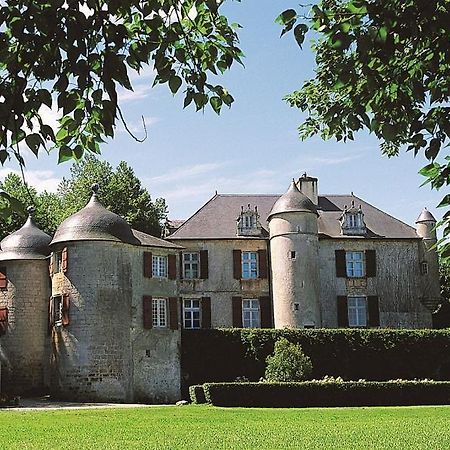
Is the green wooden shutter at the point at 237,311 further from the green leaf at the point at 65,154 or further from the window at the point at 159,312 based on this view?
the green leaf at the point at 65,154

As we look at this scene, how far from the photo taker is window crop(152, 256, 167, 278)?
3316 cm

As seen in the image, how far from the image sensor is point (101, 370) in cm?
3031

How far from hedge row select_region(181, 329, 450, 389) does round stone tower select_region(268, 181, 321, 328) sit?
134 inches

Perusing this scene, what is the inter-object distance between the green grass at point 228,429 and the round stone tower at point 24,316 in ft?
32.8

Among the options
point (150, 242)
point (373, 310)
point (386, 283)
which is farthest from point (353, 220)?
point (150, 242)

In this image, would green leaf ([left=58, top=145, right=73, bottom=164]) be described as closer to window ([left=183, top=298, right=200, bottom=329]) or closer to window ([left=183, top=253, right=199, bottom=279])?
window ([left=183, top=298, right=200, bottom=329])

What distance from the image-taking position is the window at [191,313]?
37.6 metres

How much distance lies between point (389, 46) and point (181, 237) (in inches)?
1292

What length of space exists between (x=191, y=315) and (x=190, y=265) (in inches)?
96.0

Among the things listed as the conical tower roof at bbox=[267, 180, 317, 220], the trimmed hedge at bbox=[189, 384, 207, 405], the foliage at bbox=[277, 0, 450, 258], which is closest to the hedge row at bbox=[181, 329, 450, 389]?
the trimmed hedge at bbox=[189, 384, 207, 405]

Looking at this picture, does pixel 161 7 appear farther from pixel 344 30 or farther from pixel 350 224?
pixel 350 224

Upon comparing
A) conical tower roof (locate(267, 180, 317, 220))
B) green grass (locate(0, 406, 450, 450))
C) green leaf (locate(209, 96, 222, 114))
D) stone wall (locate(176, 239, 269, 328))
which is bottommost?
green grass (locate(0, 406, 450, 450))

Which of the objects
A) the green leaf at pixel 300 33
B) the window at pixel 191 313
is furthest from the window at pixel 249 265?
the green leaf at pixel 300 33

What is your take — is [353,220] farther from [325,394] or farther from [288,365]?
[325,394]
